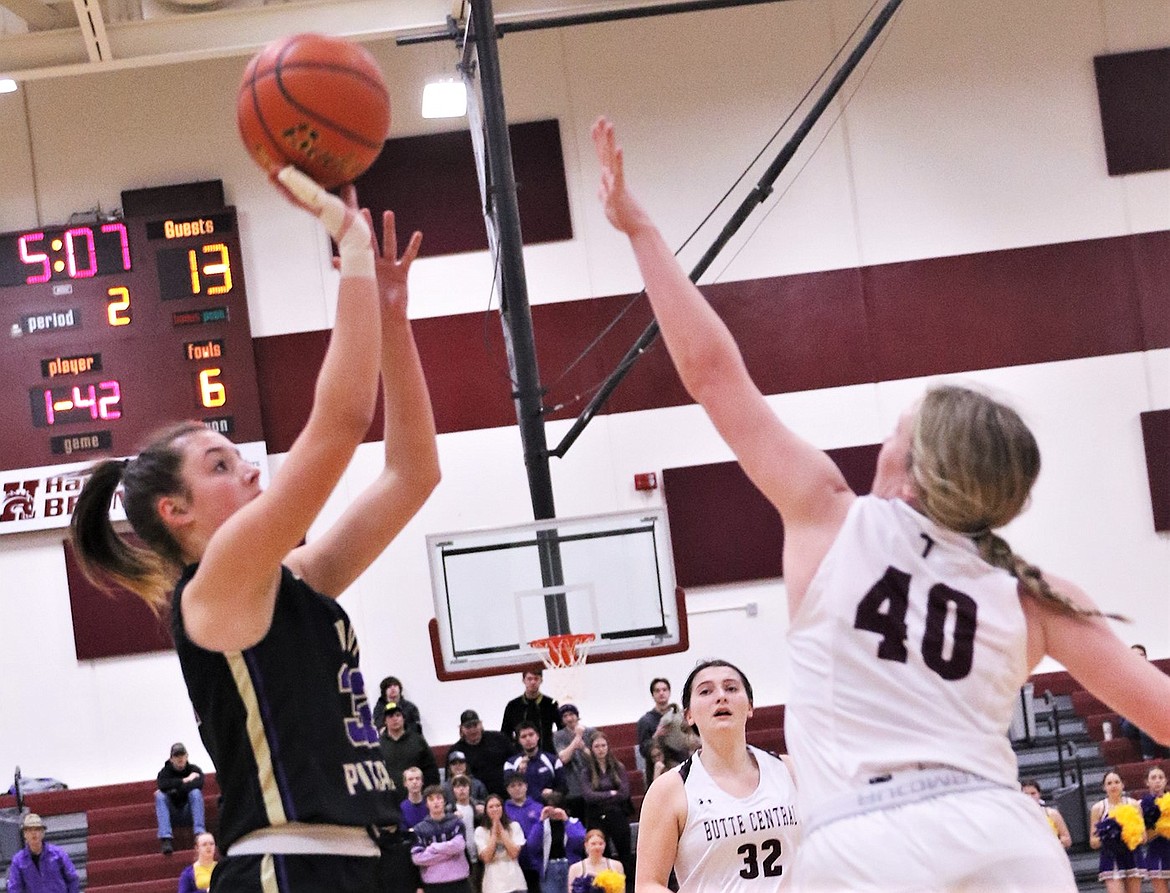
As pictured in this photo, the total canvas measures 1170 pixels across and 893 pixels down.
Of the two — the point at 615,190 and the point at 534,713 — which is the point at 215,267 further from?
the point at 615,190

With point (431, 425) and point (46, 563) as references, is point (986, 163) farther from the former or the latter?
point (431, 425)

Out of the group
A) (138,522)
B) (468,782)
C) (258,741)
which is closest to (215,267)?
(468,782)

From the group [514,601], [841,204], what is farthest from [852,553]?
[841,204]

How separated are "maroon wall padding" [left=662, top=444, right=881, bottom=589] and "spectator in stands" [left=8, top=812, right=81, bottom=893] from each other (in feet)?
19.6

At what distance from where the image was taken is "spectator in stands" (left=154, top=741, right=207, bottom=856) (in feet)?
42.0

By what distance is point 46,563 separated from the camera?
565 inches

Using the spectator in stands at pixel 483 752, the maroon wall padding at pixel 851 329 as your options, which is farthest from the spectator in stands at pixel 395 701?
the maroon wall padding at pixel 851 329

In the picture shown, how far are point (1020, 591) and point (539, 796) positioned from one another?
33.2 feet

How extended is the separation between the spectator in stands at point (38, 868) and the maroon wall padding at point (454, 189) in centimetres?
627

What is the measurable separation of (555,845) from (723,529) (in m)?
4.02

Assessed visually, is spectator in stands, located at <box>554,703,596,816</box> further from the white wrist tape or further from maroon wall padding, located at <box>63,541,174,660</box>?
the white wrist tape

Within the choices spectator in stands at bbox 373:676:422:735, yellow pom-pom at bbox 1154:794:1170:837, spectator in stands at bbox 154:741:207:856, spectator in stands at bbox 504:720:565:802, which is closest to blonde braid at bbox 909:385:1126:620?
spectator in stands at bbox 504:720:565:802

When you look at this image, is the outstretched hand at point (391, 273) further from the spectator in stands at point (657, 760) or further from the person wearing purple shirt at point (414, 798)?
the person wearing purple shirt at point (414, 798)

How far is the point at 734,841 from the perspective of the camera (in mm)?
4535
